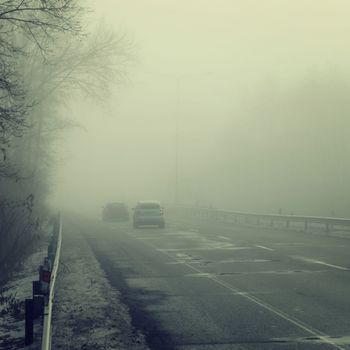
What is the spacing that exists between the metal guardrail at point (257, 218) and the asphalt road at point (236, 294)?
6866mm

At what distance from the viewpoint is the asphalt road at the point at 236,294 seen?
834 cm

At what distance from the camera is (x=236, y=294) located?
38.4 feet

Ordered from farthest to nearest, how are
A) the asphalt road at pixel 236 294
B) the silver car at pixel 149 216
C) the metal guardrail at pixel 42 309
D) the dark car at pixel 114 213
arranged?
the dark car at pixel 114 213, the silver car at pixel 149 216, the asphalt road at pixel 236 294, the metal guardrail at pixel 42 309

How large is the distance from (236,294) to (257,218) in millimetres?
27313

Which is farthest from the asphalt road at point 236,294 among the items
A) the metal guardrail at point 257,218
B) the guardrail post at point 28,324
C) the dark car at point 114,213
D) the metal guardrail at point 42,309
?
the dark car at point 114,213

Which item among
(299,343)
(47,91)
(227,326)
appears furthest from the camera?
(47,91)

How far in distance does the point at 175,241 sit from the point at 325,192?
35.3 m

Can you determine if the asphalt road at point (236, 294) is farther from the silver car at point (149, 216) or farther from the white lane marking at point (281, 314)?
the silver car at point (149, 216)

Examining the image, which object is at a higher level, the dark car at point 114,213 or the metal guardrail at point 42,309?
the dark car at point 114,213

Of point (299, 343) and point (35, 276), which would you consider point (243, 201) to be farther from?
point (299, 343)

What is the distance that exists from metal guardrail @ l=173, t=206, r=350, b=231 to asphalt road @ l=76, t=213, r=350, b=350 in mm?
6866

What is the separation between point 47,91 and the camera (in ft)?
105

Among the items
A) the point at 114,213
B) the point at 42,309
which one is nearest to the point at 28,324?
the point at 42,309

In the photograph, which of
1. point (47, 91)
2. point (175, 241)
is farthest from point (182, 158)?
point (175, 241)
